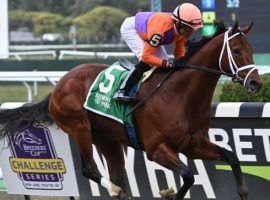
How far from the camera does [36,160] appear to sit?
21.6 ft

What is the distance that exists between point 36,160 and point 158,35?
6.11 feet

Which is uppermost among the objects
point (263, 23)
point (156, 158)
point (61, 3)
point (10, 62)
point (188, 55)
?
point (188, 55)

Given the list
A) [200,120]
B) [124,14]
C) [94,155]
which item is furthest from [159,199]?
[124,14]

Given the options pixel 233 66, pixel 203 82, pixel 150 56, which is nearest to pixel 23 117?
pixel 150 56

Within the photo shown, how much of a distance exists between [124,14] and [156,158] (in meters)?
38.8

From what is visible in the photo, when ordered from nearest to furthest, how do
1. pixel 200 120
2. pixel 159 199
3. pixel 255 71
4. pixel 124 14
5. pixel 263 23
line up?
1. pixel 255 71
2. pixel 200 120
3. pixel 159 199
4. pixel 263 23
5. pixel 124 14

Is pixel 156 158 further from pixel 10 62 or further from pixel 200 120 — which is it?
pixel 10 62

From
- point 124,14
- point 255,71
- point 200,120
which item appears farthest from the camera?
point 124,14

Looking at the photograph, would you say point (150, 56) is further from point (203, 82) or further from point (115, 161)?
point (115, 161)

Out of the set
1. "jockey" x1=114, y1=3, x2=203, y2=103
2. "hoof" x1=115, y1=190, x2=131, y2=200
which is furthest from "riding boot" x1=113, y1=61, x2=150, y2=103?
"hoof" x1=115, y1=190, x2=131, y2=200

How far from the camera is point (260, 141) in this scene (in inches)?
223

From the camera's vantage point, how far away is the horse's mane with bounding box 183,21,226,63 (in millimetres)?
5340

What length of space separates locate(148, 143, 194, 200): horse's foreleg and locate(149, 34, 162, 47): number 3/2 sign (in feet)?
2.33

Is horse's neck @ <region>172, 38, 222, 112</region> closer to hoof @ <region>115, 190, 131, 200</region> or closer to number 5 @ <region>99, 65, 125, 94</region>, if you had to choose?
number 5 @ <region>99, 65, 125, 94</region>
